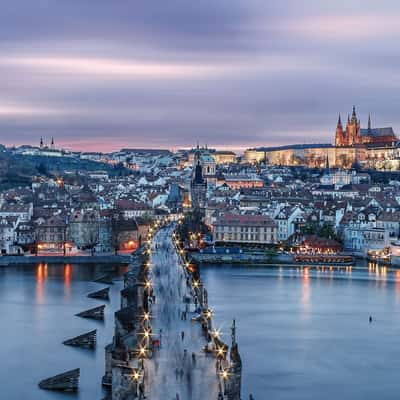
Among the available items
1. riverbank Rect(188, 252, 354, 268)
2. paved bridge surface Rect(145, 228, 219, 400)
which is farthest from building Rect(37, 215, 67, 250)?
paved bridge surface Rect(145, 228, 219, 400)

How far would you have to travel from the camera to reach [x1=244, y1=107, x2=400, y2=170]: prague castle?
6459 cm

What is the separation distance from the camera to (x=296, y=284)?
19.8 metres

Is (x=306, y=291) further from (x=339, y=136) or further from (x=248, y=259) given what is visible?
(x=339, y=136)

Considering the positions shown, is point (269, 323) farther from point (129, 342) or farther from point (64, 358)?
point (129, 342)

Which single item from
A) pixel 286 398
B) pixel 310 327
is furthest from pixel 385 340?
pixel 286 398

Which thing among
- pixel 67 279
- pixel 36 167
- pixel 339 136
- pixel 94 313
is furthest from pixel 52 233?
pixel 339 136

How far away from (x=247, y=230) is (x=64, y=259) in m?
6.17

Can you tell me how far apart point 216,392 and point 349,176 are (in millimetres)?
47004

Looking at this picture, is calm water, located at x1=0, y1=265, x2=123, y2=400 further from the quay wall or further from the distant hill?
the distant hill

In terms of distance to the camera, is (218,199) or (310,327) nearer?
(310,327)

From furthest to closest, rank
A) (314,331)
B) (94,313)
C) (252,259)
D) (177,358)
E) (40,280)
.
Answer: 1. (252,259)
2. (40,280)
3. (94,313)
4. (314,331)
5. (177,358)

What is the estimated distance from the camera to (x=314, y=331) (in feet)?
45.9

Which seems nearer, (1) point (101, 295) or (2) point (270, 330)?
(2) point (270, 330)

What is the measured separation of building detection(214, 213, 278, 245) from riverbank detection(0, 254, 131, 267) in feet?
15.0
